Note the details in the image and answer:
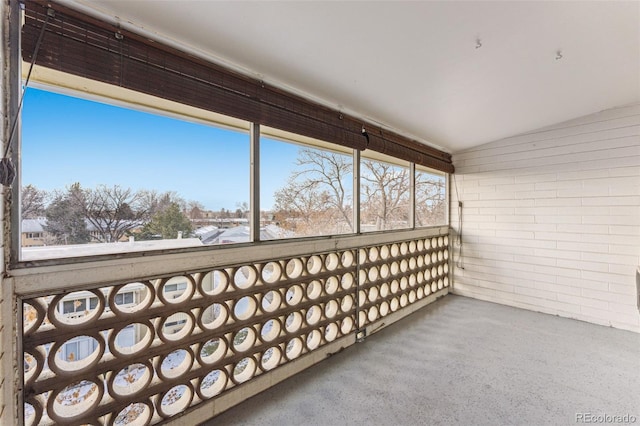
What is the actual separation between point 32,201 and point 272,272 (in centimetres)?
143

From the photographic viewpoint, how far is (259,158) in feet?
7.07

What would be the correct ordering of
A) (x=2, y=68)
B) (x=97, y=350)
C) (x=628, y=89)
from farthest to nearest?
(x=628, y=89) < (x=97, y=350) < (x=2, y=68)

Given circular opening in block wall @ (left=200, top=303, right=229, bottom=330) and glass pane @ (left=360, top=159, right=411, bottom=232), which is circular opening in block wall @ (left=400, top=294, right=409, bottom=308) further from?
circular opening in block wall @ (left=200, top=303, right=229, bottom=330)

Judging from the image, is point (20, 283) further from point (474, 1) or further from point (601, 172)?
point (601, 172)

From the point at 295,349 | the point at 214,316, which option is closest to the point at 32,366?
the point at 214,316

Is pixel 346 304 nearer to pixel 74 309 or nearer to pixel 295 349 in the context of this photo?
pixel 295 349

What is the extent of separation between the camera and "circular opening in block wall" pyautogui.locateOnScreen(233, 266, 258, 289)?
2.03 metres

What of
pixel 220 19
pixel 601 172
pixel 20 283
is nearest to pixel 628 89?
pixel 601 172

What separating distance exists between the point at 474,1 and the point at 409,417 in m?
2.52

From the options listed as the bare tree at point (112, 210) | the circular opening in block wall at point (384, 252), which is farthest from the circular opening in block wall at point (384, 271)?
the bare tree at point (112, 210)

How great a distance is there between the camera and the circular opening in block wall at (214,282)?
1.88 metres

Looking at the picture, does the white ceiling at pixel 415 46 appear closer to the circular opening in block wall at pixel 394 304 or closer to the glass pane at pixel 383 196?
the glass pane at pixel 383 196

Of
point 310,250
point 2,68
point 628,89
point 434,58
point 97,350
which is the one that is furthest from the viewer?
point 628,89

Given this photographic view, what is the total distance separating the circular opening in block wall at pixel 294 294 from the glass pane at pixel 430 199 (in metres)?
2.30
